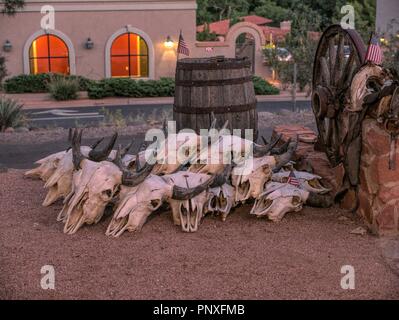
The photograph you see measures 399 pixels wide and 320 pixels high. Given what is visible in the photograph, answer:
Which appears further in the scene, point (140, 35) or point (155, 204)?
point (140, 35)

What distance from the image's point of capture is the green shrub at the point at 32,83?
23141mm

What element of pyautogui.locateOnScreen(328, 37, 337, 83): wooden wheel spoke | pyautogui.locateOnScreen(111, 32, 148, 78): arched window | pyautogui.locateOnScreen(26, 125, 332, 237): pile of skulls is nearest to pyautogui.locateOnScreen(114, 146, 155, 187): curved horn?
pyautogui.locateOnScreen(26, 125, 332, 237): pile of skulls

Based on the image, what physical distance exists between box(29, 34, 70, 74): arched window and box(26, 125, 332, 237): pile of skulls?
1896 cm

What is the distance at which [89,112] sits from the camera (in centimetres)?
1916

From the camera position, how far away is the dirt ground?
14.5 feet

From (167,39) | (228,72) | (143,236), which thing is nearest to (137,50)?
(167,39)

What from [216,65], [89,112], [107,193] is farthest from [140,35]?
[107,193]

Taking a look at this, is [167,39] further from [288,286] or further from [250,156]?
[288,286]

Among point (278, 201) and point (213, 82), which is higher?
point (213, 82)

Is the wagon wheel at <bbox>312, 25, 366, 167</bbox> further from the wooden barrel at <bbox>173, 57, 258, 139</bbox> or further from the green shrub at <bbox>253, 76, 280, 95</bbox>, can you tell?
the green shrub at <bbox>253, 76, 280, 95</bbox>

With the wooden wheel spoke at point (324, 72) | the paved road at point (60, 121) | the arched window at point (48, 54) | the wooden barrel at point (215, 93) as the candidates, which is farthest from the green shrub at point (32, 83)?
the wooden wheel spoke at point (324, 72)

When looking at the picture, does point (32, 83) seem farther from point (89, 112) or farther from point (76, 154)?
point (76, 154)

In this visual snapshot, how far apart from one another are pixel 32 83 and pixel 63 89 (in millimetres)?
1822
